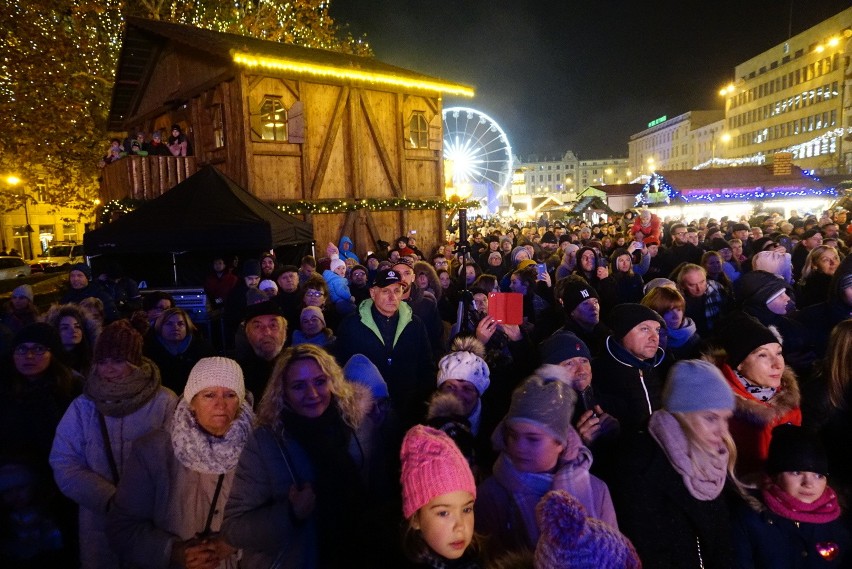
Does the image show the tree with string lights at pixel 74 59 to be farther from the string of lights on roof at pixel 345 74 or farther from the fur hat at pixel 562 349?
the fur hat at pixel 562 349

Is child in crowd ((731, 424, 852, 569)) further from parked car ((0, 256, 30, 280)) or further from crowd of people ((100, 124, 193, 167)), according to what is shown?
parked car ((0, 256, 30, 280))

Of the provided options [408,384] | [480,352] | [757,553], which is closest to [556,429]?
[757,553]

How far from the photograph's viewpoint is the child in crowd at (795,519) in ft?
7.78

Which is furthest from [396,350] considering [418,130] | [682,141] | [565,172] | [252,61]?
[565,172]

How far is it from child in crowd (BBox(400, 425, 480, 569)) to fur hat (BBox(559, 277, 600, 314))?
3323 millimetres

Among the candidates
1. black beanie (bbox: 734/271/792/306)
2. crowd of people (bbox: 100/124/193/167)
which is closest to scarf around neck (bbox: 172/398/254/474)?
black beanie (bbox: 734/271/792/306)

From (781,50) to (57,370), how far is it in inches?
3252

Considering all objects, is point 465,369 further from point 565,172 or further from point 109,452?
point 565,172

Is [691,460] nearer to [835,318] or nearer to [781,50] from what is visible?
[835,318]

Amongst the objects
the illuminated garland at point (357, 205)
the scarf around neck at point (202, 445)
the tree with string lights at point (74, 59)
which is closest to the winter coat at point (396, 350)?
the scarf around neck at point (202, 445)

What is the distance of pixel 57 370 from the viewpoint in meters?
3.92

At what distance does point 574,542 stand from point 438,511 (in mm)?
574

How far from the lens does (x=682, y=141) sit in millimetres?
103688

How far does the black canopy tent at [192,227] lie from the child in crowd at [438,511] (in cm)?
761
